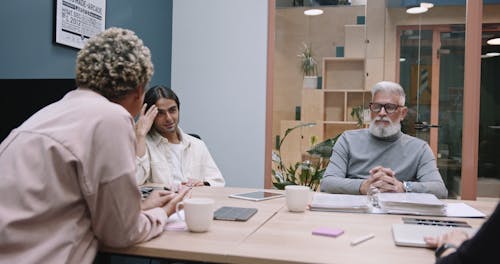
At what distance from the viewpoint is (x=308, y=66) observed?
4.21 m

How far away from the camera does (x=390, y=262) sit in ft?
3.64

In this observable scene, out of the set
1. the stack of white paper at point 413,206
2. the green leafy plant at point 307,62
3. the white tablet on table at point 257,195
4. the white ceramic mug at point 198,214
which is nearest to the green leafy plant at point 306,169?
the green leafy plant at point 307,62

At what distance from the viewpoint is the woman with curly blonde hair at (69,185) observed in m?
1.07

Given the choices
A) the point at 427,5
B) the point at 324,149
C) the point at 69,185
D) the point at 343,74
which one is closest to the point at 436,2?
the point at 427,5

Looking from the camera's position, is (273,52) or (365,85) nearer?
(273,52)

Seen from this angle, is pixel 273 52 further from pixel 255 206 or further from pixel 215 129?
pixel 255 206

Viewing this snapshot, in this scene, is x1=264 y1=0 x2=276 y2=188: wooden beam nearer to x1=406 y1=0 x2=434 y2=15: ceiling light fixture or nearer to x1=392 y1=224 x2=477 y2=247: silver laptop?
x1=406 y1=0 x2=434 y2=15: ceiling light fixture

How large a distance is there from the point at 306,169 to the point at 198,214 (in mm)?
2224

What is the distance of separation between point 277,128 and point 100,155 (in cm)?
292

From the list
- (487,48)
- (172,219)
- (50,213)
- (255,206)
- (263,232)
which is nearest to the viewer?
(50,213)

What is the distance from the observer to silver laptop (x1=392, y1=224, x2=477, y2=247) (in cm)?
124

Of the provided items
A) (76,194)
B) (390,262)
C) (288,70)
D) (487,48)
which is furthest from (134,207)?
(487,48)

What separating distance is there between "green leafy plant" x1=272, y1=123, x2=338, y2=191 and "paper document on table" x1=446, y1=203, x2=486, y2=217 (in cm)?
162

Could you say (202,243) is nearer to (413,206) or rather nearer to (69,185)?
(69,185)
